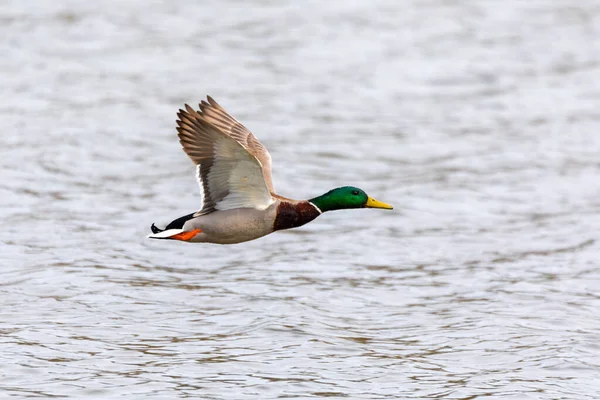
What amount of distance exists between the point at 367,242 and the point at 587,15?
1197 centimetres

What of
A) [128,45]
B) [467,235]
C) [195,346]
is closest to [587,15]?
[128,45]

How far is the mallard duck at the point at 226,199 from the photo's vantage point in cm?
868

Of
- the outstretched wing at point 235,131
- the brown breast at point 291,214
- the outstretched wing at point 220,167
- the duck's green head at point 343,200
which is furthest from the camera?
the outstretched wing at point 235,131

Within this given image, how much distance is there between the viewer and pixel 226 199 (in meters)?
9.05

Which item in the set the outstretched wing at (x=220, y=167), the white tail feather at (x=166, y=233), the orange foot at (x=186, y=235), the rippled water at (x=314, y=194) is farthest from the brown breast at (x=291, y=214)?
the rippled water at (x=314, y=194)

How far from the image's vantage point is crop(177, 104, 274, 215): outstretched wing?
861 centimetres

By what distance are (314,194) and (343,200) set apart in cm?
523

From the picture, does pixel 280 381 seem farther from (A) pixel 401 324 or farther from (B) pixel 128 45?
(B) pixel 128 45

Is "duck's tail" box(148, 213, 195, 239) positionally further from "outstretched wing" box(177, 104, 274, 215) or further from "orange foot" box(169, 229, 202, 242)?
"outstretched wing" box(177, 104, 274, 215)

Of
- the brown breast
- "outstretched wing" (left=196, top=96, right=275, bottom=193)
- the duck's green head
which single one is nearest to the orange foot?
the brown breast

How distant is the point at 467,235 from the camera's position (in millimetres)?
13539

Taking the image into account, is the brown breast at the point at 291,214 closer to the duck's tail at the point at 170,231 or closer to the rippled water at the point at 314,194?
the duck's tail at the point at 170,231

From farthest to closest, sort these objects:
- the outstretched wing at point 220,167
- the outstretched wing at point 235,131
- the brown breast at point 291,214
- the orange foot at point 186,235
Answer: the outstretched wing at point 235,131
the brown breast at point 291,214
the orange foot at point 186,235
the outstretched wing at point 220,167

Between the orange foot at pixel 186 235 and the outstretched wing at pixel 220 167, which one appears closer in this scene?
the outstretched wing at pixel 220 167
